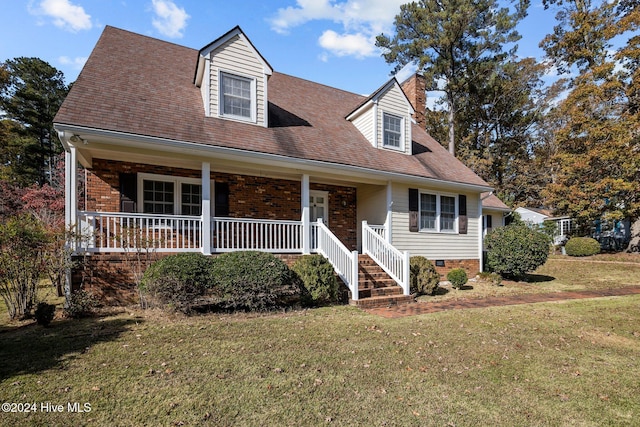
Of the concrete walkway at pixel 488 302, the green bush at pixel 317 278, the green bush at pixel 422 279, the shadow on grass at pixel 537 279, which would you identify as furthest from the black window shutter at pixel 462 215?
the green bush at pixel 317 278

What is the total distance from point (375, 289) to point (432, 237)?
182 inches

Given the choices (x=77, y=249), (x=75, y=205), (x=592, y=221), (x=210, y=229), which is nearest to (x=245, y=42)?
(x=210, y=229)

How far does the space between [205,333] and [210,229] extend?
10.7 feet

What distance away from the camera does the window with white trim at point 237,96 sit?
955 centimetres

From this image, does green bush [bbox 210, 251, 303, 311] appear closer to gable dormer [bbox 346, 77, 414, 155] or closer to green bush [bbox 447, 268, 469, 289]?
green bush [bbox 447, 268, 469, 289]

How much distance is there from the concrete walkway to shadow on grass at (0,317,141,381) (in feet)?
16.8

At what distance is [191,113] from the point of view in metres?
9.05

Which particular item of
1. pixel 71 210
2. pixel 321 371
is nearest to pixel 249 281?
pixel 321 371

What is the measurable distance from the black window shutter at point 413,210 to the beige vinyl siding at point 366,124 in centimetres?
226

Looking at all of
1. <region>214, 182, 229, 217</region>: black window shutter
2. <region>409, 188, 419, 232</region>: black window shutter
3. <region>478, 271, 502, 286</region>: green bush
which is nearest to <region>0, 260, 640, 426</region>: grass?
<region>214, 182, 229, 217</region>: black window shutter

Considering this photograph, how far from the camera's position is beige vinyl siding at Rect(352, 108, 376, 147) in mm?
12180

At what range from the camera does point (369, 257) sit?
10.0 meters

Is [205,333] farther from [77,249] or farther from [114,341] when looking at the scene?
[77,249]

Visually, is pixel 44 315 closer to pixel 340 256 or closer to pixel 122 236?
pixel 122 236
